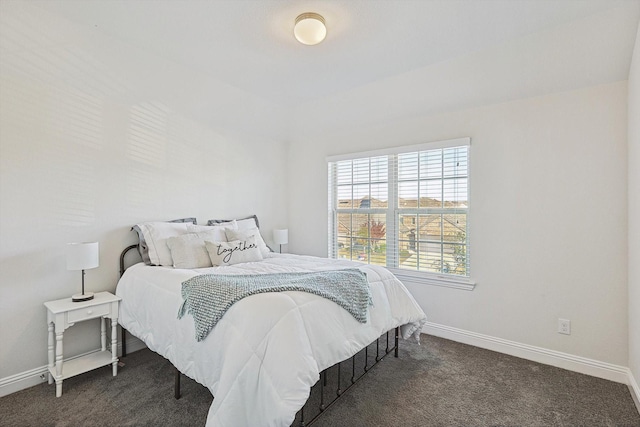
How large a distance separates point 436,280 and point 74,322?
3170mm

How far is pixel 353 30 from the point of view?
242 centimetres

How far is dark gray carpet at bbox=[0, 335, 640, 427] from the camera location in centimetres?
196

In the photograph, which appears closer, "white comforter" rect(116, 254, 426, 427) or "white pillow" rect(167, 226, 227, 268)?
"white comforter" rect(116, 254, 426, 427)

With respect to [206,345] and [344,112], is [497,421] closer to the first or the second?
[206,345]

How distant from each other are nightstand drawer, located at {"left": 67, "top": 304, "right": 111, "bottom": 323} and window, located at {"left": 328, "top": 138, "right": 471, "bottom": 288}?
2.59 meters

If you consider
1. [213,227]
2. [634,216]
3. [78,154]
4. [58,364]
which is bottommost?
[58,364]

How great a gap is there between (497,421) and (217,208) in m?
3.19

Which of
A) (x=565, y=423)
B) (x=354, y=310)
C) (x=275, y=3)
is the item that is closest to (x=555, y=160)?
(x=565, y=423)

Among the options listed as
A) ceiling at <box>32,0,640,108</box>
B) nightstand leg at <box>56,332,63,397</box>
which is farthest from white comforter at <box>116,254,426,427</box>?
ceiling at <box>32,0,640,108</box>

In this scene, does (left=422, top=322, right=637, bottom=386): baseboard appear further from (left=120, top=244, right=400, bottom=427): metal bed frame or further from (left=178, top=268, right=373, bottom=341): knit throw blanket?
(left=178, top=268, right=373, bottom=341): knit throw blanket

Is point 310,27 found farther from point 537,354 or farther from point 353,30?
point 537,354

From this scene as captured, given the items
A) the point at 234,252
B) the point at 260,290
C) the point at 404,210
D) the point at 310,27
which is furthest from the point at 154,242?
the point at 404,210

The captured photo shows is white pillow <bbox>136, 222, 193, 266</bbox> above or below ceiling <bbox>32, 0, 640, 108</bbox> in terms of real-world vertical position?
below

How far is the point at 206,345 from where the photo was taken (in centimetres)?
179
